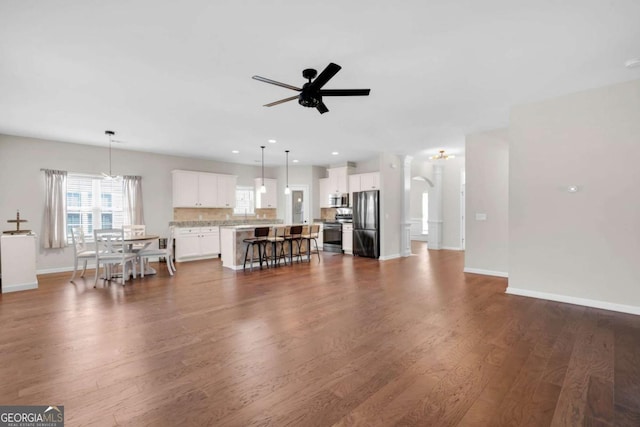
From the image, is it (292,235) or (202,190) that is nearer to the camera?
(292,235)

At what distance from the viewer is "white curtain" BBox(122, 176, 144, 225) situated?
272 inches

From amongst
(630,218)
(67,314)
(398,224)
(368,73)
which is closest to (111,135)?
(67,314)

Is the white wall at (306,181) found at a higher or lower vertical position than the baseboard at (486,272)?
higher

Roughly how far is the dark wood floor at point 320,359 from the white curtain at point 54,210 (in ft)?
6.84

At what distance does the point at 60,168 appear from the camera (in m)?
6.23

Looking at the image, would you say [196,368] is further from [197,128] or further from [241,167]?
[241,167]

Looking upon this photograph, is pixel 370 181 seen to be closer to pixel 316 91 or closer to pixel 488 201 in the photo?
pixel 488 201

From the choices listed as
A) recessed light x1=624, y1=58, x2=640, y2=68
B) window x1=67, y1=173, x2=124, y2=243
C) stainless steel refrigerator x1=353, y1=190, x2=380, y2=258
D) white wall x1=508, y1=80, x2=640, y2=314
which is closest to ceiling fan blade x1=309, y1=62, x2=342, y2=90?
recessed light x1=624, y1=58, x2=640, y2=68

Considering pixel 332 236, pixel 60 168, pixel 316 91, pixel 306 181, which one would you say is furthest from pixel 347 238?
pixel 60 168

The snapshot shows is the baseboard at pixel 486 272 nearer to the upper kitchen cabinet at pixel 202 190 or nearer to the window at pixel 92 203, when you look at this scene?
the upper kitchen cabinet at pixel 202 190

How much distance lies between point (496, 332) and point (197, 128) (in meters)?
5.40

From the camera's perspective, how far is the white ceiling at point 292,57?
223cm

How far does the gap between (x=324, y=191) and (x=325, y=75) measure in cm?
695

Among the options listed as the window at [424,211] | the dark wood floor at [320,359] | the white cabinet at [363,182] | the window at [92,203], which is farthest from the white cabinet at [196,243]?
the window at [424,211]
